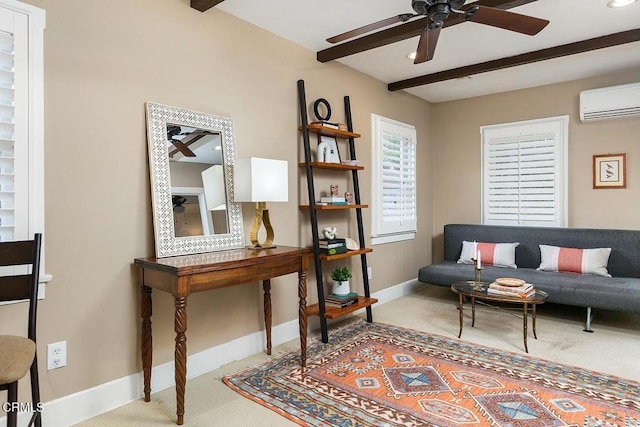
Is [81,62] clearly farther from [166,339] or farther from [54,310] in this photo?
[166,339]

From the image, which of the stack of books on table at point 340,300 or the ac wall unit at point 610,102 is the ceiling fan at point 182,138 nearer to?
the stack of books on table at point 340,300

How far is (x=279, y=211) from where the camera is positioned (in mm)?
3229

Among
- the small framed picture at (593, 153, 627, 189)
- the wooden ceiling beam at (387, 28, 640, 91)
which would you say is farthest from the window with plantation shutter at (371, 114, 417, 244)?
the small framed picture at (593, 153, 627, 189)

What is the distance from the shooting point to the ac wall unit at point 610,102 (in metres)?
3.92

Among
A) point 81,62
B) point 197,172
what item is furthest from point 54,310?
point 81,62

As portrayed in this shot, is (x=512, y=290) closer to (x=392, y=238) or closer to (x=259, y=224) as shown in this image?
(x=392, y=238)

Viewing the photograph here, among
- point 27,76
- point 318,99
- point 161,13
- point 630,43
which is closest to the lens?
point 27,76

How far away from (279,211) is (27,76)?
6.06 ft

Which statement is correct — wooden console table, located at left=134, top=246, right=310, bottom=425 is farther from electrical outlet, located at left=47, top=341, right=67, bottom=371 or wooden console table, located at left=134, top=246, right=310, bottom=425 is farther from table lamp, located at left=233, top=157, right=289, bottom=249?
electrical outlet, located at left=47, top=341, right=67, bottom=371

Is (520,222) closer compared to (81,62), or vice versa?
(81,62)

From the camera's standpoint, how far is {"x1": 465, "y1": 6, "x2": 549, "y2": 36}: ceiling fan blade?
6.97 feet

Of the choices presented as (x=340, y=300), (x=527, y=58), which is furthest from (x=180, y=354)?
(x=527, y=58)

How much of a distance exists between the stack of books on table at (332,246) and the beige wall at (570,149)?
97.4 inches

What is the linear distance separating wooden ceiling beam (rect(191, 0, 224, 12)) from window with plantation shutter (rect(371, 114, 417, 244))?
86.6 inches
